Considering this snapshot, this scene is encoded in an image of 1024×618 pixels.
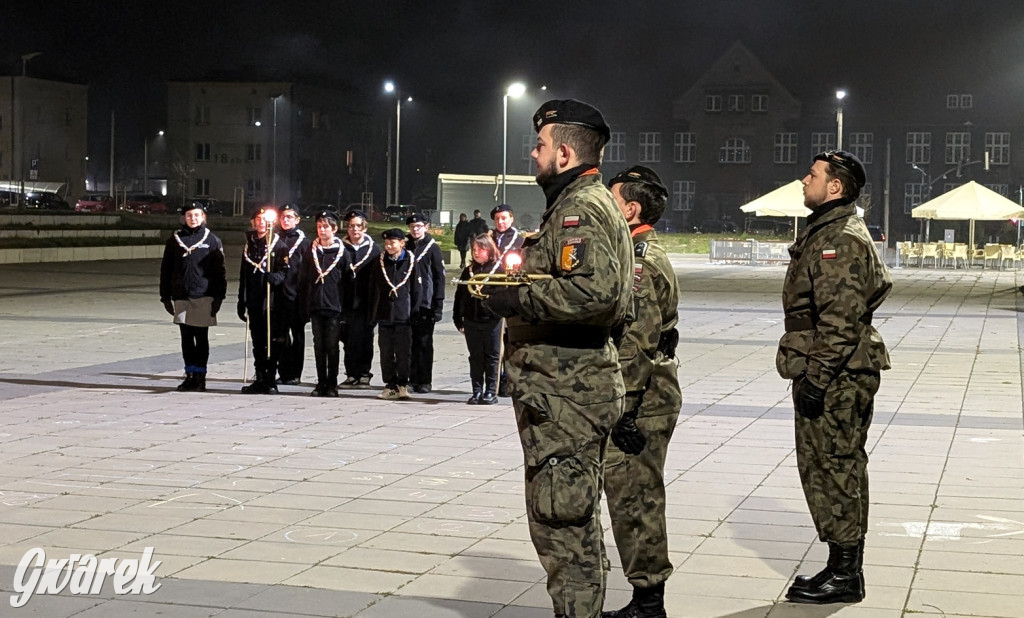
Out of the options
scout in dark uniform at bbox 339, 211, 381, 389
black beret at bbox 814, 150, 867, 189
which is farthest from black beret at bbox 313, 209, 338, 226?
black beret at bbox 814, 150, 867, 189

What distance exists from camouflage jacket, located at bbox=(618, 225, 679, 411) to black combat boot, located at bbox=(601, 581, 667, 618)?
758 mm

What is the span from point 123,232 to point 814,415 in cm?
4363

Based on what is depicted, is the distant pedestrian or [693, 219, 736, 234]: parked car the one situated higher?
[693, 219, 736, 234]: parked car

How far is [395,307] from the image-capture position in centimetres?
1338

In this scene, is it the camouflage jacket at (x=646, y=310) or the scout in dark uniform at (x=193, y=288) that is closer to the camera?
the camouflage jacket at (x=646, y=310)

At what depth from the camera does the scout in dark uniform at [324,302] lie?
1341cm

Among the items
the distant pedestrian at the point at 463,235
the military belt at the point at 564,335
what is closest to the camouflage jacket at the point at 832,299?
the military belt at the point at 564,335

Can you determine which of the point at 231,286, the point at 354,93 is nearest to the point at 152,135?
the point at 354,93

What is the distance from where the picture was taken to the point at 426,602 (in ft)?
19.5

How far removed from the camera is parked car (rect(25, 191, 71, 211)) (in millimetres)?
70312

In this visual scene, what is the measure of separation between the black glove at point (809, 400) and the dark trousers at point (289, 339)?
8.50m

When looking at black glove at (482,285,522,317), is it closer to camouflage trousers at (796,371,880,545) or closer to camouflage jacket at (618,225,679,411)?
camouflage jacket at (618,225,679,411)

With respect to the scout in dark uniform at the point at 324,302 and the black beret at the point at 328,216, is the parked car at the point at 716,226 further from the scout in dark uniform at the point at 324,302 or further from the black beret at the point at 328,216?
the scout in dark uniform at the point at 324,302

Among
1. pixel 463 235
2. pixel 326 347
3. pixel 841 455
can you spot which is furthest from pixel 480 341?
pixel 463 235
